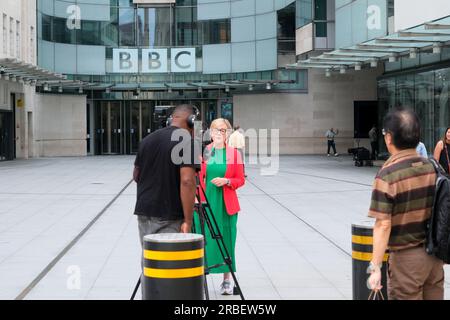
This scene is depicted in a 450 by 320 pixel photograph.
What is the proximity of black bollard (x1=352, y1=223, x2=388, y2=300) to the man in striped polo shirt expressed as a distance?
121cm

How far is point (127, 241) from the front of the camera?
11.1m

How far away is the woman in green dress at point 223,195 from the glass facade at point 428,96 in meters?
19.5

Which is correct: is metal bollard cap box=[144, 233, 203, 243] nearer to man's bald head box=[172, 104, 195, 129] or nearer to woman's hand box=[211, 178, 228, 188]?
man's bald head box=[172, 104, 195, 129]

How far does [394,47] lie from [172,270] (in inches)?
818

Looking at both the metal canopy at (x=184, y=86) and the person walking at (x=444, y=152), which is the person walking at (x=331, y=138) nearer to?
the metal canopy at (x=184, y=86)

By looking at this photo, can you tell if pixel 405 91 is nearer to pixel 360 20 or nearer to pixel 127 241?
pixel 360 20

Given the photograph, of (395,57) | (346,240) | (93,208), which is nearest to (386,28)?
(395,57)

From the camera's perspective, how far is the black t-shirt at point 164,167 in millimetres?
6102

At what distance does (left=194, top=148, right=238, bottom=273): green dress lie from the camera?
7.46 metres

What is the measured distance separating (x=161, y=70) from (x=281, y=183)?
2483cm

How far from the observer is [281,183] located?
897 inches

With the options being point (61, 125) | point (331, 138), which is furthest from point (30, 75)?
point (331, 138)

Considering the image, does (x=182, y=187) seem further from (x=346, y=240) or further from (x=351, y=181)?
(x=351, y=181)

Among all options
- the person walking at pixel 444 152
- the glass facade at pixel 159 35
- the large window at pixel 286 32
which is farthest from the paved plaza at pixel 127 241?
the glass facade at pixel 159 35
